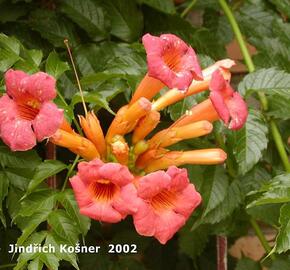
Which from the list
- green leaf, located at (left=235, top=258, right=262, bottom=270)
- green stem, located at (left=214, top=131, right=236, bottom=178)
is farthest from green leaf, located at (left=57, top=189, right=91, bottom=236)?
green leaf, located at (left=235, top=258, right=262, bottom=270)

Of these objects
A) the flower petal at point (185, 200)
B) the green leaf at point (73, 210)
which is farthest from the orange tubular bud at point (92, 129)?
the flower petal at point (185, 200)

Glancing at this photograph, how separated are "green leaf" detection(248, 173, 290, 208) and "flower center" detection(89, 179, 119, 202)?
1.40 ft

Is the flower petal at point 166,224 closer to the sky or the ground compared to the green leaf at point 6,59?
closer to the ground

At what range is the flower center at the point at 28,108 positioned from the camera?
151 cm

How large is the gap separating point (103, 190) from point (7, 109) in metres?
0.31

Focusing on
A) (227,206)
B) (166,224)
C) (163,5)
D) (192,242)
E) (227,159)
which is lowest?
(192,242)

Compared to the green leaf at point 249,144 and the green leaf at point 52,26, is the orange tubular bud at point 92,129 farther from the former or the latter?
the green leaf at point 52,26

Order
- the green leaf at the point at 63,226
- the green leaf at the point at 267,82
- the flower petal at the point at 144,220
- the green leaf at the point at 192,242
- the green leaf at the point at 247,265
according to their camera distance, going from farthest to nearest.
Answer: the green leaf at the point at 192,242 → the green leaf at the point at 247,265 → the green leaf at the point at 267,82 → the green leaf at the point at 63,226 → the flower petal at the point at 144,220

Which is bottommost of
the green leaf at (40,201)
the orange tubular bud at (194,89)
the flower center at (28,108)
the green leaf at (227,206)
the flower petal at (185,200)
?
the green leaf at (227,206)

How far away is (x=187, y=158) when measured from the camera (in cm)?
169

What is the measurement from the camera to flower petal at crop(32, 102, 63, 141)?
1.44 m

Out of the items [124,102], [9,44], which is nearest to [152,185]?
[9,44]

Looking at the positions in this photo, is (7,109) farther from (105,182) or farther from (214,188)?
(214,188)

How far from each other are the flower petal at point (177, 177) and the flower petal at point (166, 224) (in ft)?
0.23
